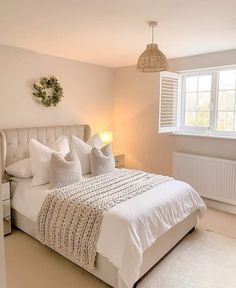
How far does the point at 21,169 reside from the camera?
3.05m

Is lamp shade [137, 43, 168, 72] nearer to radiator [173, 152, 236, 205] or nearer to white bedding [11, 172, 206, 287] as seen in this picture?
white bedding [11, 172, 206, 287]

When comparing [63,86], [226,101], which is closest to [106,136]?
[63,86]

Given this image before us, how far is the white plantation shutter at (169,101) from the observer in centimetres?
367

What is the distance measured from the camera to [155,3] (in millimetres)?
1958

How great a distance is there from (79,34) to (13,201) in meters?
2.12

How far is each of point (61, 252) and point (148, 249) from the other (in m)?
0.89

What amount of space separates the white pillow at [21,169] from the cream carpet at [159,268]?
0.76 m

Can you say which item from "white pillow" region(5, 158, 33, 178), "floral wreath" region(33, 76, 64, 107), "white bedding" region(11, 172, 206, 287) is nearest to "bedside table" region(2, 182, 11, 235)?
"white bedding" region(11, 172, 206, 287)

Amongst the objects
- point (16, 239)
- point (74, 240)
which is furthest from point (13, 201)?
point (74, 240)

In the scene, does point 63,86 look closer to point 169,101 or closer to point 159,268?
point 169,101

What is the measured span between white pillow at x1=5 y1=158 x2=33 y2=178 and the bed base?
45cm

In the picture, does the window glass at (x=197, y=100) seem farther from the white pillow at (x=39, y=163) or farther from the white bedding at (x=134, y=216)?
the white pillow at (x=39, y=163)

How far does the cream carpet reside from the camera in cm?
214

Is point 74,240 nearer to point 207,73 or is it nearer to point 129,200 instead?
point 129,200
